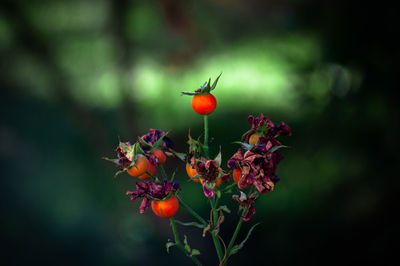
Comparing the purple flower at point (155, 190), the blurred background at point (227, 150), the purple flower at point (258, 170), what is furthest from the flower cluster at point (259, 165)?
the blurred background at point (227, 150)

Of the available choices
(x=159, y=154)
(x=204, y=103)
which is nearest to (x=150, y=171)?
(x=159, y=154)

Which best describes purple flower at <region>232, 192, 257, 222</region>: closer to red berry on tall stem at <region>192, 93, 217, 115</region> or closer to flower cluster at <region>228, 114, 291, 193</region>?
flower cluster at <region>228, 114, 291, 193</region>

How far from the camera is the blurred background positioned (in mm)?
1962

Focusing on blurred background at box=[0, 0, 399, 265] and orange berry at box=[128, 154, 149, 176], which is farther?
blurred background at box=[0, 0, 399, 265]

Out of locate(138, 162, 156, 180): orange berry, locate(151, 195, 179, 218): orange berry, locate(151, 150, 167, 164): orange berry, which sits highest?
locate(151, 150, 167, 164): orange berry

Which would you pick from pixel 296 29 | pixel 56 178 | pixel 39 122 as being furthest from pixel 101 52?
pixel 296 29

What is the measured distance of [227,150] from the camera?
3.50 meters

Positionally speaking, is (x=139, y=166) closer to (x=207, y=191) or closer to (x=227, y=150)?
(x=207, y=191)

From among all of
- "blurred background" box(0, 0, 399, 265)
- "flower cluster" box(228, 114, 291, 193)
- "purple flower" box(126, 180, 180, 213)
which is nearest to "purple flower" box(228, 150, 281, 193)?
"flower cluster" box(228, 114, 291, 193)

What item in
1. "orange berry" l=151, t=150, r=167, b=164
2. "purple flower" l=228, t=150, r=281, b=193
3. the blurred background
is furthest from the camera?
the blurred background

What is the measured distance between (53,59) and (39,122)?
7.81 feet

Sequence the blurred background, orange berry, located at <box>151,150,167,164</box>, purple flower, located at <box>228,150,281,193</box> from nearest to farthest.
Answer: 1. purple flower, located at <box>228,150,281,193</box>
2. orange berry, located at <box>151,150,167,164</box>
3. the blurred background

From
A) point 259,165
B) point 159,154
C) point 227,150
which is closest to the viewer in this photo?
point 259,165

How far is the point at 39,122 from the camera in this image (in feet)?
14.0
